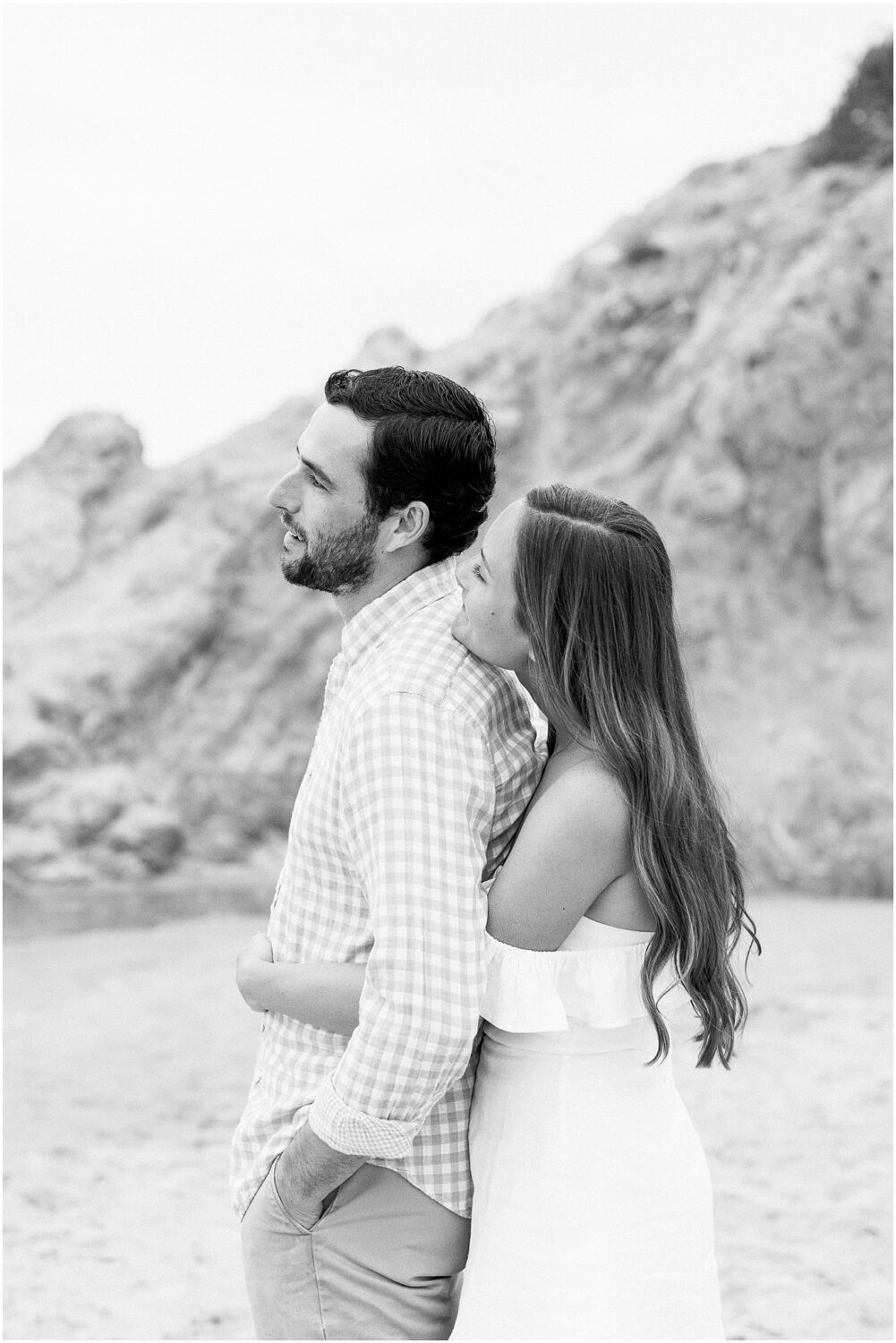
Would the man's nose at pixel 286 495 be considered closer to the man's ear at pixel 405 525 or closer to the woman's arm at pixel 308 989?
the man's ear at pixel 405 525

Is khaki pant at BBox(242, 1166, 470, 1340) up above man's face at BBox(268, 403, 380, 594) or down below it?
below

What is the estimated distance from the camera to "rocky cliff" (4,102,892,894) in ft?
36.2

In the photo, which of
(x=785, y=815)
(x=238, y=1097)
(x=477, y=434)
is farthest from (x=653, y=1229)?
(x=785, y=815)

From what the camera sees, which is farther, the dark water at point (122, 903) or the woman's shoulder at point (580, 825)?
the dark water at point (122, 903)

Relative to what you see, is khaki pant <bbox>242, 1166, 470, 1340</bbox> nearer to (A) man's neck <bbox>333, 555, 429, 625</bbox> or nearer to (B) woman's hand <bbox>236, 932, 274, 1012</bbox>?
(B) woman's hand <bbox>236, 932, 274, 1012</bbox>

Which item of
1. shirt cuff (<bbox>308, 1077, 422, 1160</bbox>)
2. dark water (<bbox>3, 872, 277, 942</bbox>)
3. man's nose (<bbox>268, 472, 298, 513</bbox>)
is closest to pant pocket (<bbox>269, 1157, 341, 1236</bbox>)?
shirt cuff (<bbox>308, 1077, 422, 1160</bbox>)

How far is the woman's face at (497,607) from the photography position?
1.84 m

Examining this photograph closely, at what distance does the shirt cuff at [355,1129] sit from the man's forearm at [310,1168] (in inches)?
1.1

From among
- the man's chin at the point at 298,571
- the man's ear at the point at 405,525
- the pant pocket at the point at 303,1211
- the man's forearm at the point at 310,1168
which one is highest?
the man's ear at the point at 405,525

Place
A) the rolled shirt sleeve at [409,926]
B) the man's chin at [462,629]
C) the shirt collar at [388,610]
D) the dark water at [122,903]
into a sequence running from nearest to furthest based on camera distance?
the rolled shirt sleeve at [409,926], the man's chin at [462,629], the shirt collar at [388,610], the dark water at [122,903]

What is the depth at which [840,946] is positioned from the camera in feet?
28.0

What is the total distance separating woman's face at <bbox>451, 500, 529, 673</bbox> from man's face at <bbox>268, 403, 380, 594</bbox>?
10.4 inches

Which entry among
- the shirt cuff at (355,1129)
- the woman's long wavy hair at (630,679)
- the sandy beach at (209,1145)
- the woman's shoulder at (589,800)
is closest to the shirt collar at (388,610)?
the woman's long wavy hair at (630,679)

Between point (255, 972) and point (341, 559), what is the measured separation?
658mm
